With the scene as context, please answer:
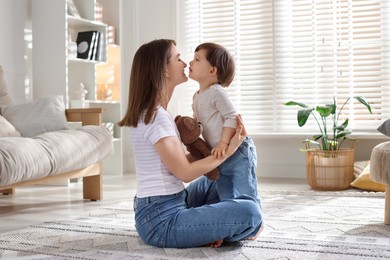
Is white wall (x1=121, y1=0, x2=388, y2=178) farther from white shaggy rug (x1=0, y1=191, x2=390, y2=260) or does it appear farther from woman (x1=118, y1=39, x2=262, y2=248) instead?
woman (x1=118, y1=39, x2=262, y2=248)

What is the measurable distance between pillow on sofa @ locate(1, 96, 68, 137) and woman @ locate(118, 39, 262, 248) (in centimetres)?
141

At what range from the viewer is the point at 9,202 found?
3.26m

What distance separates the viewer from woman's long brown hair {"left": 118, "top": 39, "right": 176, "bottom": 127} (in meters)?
Result: 1.94

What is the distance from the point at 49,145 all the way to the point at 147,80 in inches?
40.2

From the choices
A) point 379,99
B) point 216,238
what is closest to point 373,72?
point 379,99

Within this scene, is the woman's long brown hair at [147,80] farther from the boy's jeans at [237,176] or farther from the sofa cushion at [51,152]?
the sofa cushion at [51,152]

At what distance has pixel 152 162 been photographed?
76.4 inches

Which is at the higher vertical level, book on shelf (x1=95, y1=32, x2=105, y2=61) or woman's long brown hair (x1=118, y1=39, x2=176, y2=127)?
book on shelf (x1=95, y1=32, x2=105, y2=61)

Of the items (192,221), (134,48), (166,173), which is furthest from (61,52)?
(192,221)

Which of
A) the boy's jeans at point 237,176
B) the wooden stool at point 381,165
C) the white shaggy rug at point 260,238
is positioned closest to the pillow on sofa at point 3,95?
the white shaggy rug at point 260,238

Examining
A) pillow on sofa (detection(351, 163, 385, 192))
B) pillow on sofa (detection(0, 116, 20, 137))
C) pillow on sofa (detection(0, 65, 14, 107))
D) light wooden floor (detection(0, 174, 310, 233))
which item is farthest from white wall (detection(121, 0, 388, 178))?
pillow on sofa (detection(0, 116, 20, 137))

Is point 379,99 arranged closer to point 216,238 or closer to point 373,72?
point 373,72

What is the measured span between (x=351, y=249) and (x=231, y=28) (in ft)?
9.73

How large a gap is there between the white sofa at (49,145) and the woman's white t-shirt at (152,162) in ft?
2.54
